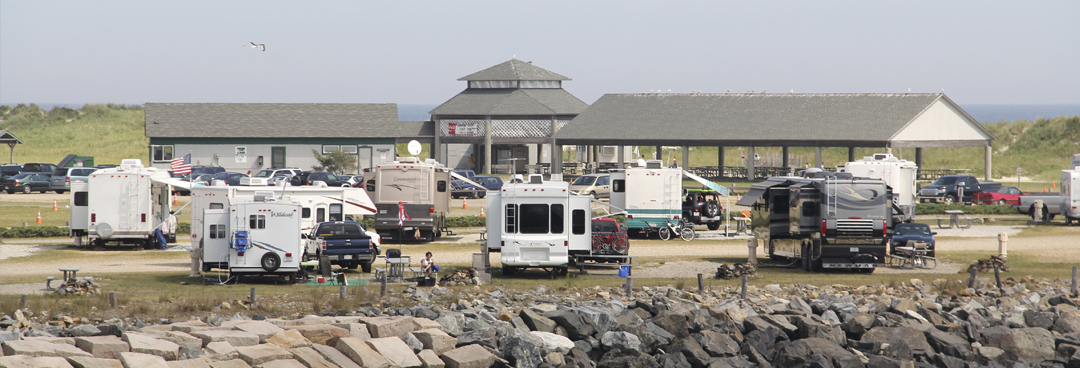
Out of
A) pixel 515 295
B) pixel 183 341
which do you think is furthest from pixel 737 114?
pixel 183 341

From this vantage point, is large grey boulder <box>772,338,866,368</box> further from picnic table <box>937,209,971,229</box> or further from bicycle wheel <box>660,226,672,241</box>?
picnic table <box>937,209,971,229</box>

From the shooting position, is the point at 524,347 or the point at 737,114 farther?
the point at 737,114

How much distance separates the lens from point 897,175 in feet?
112

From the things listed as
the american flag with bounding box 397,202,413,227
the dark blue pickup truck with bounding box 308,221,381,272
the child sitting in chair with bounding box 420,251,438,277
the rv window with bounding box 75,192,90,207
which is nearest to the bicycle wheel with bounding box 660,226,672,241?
the american flag with bounding box 397,202,413,227

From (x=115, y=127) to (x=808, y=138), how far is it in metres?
66.0

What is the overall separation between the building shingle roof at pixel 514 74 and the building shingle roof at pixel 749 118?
298 inches

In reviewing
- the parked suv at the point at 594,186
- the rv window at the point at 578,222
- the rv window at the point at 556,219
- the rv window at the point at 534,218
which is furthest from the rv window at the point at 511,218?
the parked suv at the point at 594,186

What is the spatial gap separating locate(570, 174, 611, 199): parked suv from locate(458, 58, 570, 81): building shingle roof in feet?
93.5

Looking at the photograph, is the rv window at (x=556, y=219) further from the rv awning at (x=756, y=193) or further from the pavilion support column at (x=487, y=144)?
the pavilion support column at (x=487, y=144)

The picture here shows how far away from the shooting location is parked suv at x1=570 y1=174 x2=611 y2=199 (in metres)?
41.5

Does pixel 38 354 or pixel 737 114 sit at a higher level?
pixel 737 114

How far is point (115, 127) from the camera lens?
9300 centimetres

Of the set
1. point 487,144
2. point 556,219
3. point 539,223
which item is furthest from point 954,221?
point 487,144

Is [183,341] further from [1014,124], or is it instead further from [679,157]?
[1014,124]
